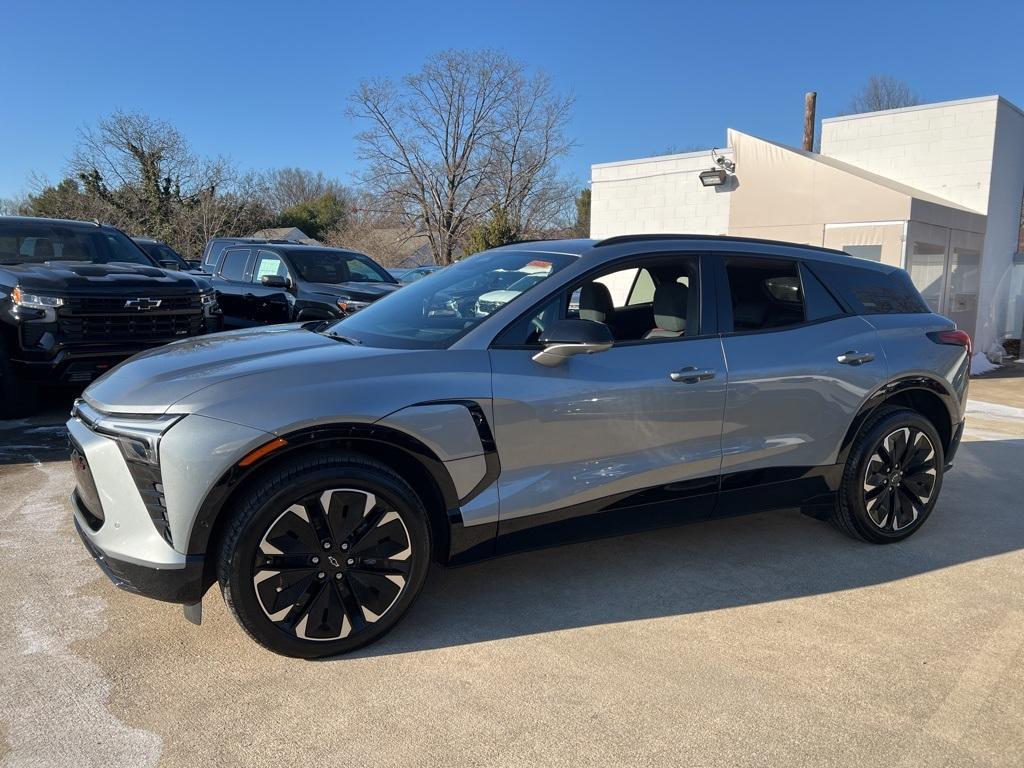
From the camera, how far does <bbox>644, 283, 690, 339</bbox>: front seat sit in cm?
372

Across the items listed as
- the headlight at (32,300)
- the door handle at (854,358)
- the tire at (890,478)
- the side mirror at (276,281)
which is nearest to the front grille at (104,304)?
the headlight at (32,300)

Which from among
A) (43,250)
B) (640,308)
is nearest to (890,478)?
(640,308)

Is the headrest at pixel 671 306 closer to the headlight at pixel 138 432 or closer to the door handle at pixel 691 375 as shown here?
the door handle at pixel 691 375

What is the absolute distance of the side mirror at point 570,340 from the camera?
→ 3086 millimetres

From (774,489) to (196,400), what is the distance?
A: 2843mm

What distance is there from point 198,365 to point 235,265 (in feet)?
26.4

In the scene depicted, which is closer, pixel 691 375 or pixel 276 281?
pixel 691 375

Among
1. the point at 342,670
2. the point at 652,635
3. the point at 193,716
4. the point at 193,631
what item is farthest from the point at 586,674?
the point at 193,631

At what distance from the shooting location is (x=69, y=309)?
6379 millimetres

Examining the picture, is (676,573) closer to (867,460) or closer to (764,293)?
(867,460)

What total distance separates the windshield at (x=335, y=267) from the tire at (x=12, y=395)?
3504 mm

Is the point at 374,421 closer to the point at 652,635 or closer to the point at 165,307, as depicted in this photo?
the point at 652,635

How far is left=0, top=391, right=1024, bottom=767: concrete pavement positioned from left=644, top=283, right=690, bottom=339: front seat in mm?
1247

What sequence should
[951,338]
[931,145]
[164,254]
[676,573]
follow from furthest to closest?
[164,254] < [931,145] < [951,338] < [676,573]
